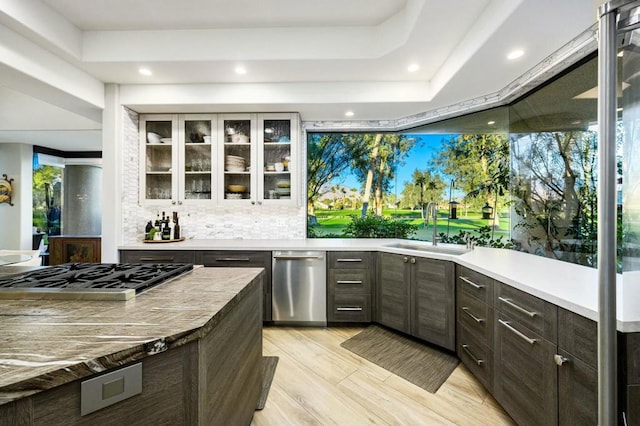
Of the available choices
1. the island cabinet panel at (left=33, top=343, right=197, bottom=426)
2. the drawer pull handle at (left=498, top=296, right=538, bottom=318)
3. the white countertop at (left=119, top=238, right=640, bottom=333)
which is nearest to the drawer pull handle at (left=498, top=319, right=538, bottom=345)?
the drawer pull handle at (left=498, top=296, right=538, bottom=318)

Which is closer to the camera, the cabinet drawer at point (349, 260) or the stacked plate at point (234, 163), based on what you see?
the cabinet drawer at point (349, 260)

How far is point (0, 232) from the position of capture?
530cm

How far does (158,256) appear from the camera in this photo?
9.93 ft

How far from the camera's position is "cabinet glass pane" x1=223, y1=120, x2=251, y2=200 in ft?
10.9

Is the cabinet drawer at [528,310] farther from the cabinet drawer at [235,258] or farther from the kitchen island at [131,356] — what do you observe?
the cabinet drawer at [235,258]

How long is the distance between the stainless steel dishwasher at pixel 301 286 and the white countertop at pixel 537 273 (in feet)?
0.52

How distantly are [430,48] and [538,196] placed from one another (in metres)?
1.57

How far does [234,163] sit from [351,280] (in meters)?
1.94

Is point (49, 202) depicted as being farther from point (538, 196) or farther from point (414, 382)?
point (538, 196)

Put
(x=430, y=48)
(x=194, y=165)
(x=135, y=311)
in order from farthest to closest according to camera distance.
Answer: (x=194, y=165) < (x=430, y=48) < (x=135, y=311)

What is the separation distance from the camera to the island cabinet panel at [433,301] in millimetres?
2457

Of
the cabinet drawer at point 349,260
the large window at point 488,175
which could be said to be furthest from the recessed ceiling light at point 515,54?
the cabinet drawer at point 349,260

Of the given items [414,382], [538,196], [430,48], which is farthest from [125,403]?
[538,196]

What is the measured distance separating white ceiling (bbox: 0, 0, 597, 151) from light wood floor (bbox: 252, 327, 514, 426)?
248 centimetres
